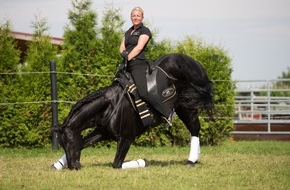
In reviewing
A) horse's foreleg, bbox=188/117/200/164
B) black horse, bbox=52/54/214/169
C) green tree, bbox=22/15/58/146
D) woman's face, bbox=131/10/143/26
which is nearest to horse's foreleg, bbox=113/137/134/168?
black horse, bbox=52/54/214/169

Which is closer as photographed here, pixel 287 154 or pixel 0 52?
pixel 287 154

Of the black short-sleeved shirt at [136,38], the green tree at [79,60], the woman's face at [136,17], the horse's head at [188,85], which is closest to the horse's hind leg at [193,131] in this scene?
the horse's head at [188,85]

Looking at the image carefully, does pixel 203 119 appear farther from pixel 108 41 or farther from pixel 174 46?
pixel 108 41

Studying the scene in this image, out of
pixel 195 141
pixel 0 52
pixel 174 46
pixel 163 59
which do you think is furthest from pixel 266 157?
pixel 0 52

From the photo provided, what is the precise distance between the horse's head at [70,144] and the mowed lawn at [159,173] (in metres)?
0.17

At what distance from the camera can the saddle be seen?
892 centimetres

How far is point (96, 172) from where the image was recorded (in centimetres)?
841

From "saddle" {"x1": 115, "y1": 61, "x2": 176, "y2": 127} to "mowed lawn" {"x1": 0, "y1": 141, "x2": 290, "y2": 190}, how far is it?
2.77 ft

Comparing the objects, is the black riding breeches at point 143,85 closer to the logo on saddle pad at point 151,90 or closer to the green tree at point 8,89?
the logo on saddle pad at point 151,90

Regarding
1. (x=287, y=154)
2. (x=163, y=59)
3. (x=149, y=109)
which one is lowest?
(x=287, y=154)

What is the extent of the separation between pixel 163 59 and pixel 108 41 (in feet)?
15.6

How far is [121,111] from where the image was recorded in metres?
8.93

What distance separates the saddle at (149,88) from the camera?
892 centimetres

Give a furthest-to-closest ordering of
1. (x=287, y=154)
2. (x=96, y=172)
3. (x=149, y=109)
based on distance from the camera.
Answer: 1. (x=287, y=154)
2. (x=149, y=109)
3. (x=96, y=172)
